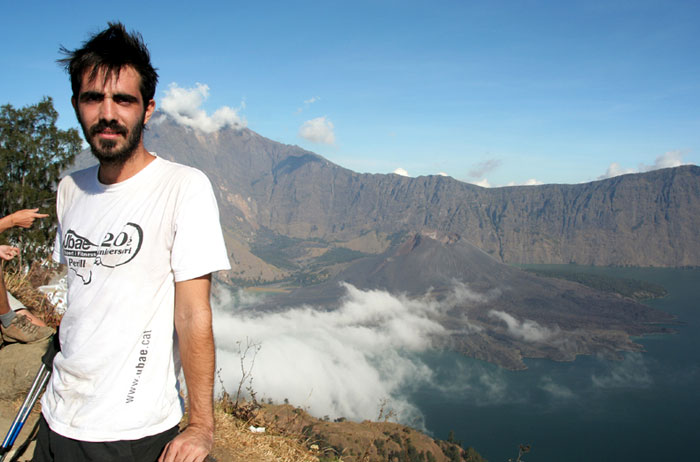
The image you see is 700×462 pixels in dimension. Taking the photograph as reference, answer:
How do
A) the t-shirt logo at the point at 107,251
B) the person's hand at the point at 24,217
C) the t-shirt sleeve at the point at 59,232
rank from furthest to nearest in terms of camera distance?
the person's hand at the point at 24,217 < the t-shirt sleeve at the point at 59,232 < the t-shirt logo at the point at 107,251

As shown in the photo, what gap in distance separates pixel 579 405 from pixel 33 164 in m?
105

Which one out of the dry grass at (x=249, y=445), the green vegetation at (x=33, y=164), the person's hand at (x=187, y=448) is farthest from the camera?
the green vegetation at (x=33, y=164)

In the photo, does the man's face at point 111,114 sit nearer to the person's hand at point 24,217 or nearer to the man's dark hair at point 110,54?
the man's dark hair at point 110,54

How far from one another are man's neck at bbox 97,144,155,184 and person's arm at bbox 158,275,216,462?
20.1 inches

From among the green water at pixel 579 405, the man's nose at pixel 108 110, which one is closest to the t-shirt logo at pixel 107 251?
the man's nose at pixel 108 110

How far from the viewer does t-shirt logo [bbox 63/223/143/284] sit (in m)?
1.55

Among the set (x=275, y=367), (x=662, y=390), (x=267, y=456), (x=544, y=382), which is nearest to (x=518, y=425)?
(x=544, y=382)

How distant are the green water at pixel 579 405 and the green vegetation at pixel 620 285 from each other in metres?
41.7

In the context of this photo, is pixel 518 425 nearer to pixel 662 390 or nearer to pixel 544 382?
pixel 544 382

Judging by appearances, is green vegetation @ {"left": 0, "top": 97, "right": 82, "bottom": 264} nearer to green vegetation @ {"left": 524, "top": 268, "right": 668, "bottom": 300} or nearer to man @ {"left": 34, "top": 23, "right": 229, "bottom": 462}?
man @ {"left": 34, "top": 23, "right": 229, "bottom": 462}

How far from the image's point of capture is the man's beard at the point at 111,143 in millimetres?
1628

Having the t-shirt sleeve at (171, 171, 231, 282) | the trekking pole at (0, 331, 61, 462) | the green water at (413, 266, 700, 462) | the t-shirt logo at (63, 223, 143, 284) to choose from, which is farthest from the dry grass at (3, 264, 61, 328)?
the green water at (413, 266, 700, 462)

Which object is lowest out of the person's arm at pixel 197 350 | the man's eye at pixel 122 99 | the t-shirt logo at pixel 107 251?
the person's arm at pixel 197 350

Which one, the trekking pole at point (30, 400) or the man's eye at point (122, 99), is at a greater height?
the man's eye at point (122, 99)
